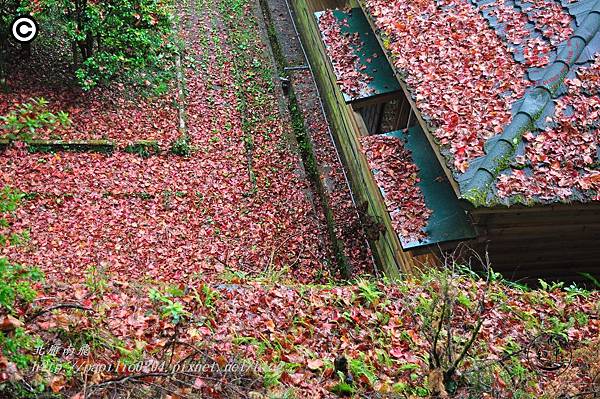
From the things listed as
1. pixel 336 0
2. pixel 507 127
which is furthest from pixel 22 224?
pixel 336 0

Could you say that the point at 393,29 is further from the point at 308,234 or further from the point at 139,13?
the point at 139,13

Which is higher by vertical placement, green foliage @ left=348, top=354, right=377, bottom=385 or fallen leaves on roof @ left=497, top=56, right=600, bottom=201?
fallen leaves on roof @ left=497, top=56, right=600, bottom=201

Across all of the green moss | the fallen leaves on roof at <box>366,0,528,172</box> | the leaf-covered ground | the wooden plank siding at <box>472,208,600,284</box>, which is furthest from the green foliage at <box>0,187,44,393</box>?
the green moss

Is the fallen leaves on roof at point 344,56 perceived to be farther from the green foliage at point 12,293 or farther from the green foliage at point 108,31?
the green foliage at point 12,293

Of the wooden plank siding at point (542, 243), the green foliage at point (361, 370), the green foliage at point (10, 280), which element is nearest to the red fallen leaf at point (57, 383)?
the green foliage at point (10, 280)

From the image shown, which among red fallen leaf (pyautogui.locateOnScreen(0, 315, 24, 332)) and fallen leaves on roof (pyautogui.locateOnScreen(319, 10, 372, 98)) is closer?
red fallen leaf (pyautogui.locateOnScreen(0, 315, 24, 332))

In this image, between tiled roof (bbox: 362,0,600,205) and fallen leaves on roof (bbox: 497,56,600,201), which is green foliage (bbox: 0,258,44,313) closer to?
tiled roof (bbox: 362,0,600,205)
